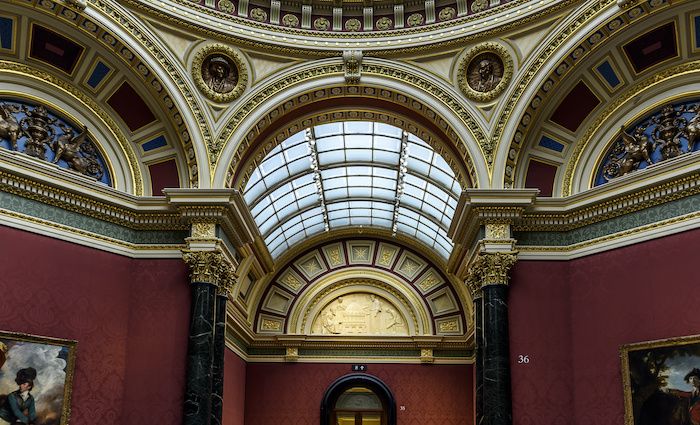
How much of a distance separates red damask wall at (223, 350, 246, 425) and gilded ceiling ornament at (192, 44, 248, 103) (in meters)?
9.70

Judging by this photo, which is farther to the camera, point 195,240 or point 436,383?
point 436,383

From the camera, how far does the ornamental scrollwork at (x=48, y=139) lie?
607 inches

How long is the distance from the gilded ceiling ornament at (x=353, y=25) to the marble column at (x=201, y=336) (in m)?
6.91

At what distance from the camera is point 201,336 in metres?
15.9

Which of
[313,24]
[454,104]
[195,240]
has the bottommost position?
[195,240]

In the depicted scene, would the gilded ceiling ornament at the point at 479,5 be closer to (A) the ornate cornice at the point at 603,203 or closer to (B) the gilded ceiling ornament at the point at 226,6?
(A) the ornate cornice at the point at 603,203

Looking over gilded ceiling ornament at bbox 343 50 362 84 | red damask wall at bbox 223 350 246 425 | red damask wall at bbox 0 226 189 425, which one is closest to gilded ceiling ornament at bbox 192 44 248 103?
gilded ceiling ornament at bbox 343 50 362 84

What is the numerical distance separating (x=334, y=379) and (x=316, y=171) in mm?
8945

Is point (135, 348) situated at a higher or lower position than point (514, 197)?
lower

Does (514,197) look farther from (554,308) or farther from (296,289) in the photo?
(296,289)

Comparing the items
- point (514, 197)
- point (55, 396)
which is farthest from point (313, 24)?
point (55, 396)

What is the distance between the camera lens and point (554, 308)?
53.0 ft

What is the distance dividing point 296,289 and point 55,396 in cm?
1652

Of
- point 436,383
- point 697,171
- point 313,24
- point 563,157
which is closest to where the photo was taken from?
point 697,171
